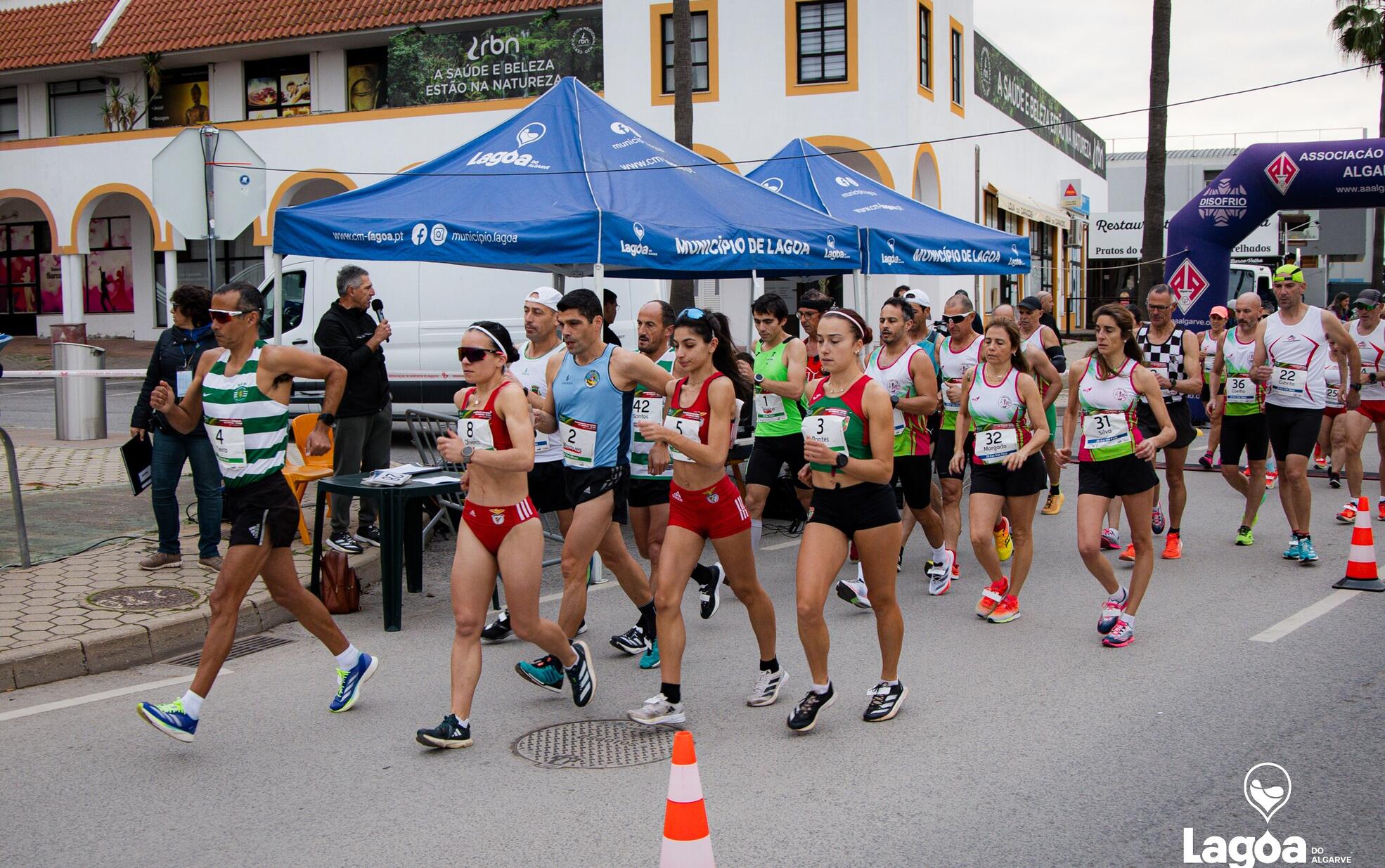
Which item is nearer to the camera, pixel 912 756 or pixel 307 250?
pixel 912 756

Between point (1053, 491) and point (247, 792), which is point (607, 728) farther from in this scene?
point (1053, 491)

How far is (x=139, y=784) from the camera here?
4.81m

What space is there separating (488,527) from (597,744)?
3.41 feet

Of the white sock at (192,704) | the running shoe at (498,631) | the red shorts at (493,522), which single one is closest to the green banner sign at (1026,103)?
the running shoe at (498,631)

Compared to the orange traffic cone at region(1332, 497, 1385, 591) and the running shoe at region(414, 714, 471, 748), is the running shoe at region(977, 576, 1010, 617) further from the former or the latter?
the running shoe at region(414, 714, 471, 748)

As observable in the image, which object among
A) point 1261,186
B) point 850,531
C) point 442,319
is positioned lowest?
point 850,531

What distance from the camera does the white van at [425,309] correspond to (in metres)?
15.3

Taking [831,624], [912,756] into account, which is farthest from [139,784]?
[831,624]

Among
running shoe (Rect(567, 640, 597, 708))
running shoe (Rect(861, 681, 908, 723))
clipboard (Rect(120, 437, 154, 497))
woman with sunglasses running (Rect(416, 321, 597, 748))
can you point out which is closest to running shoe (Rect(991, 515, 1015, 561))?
running shoe (Rect(861, 681, 908, 723))

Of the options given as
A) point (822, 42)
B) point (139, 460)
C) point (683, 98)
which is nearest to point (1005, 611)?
point (139, 460)

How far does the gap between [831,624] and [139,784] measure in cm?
394

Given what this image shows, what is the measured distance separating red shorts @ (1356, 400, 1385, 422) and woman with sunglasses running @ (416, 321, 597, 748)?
877 cm

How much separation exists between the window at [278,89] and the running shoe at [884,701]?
27563 mm

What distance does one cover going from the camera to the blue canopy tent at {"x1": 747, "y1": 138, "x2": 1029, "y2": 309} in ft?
43.4
